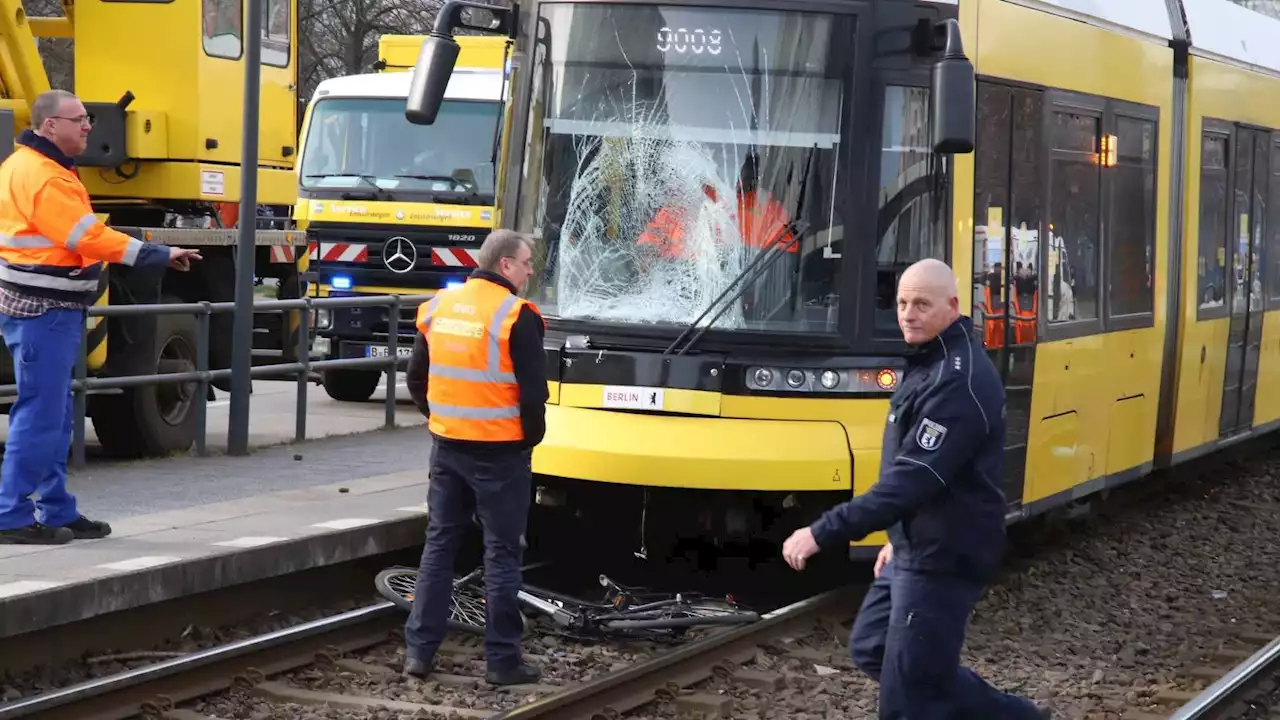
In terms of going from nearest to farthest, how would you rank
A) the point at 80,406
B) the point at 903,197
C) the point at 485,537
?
the point at 485,537 → the point at 903,197 → the point at 80,406

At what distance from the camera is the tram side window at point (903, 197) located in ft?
31.7

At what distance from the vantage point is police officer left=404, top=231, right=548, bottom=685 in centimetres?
791

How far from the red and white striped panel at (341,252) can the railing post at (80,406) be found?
615 cm

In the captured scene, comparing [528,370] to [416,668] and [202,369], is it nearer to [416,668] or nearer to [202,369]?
[416,668]

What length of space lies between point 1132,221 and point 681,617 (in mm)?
4603

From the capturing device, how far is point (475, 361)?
7.92 metres

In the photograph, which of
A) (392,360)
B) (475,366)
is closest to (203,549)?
(475,366)

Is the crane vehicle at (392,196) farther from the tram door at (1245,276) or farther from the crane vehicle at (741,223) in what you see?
the crane vehicle at (741,223)

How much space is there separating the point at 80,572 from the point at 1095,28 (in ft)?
20.7

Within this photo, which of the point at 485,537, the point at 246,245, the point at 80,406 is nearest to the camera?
the point at 485,537

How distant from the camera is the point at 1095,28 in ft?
38.1

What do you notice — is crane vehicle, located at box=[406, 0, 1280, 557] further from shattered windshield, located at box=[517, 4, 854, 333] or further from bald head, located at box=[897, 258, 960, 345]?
bald head, located at box=[897, 258, 960, 345]

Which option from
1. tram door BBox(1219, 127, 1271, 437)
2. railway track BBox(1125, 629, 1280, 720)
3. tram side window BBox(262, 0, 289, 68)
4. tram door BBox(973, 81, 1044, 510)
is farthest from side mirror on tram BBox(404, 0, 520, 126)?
tram door BBox(1219, 127, 1271, 437)

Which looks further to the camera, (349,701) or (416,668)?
(416,668)
